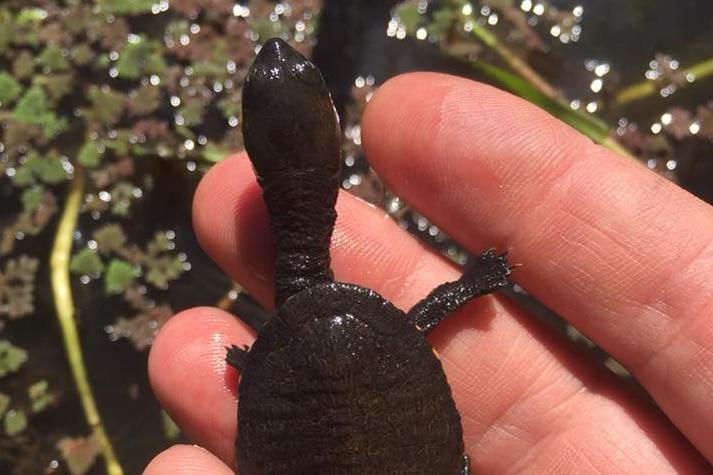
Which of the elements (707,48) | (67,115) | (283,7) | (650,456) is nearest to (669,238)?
(650,456)

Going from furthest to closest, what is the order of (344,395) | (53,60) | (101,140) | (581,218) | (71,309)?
(53,60)
(101,140)
(71,309)
(581,218)
(344,395)

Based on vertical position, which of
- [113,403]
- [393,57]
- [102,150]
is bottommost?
[113,403]

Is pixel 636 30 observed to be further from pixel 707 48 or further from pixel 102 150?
pixel 102 150

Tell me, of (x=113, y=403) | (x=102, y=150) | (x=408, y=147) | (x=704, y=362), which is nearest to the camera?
(x=704, y=362)

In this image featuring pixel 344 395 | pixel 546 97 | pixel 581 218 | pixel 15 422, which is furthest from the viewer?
pixel 546 97

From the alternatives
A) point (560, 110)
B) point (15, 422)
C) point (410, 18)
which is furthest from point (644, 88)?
point (15, 422)

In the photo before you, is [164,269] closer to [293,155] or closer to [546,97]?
[293,155]
